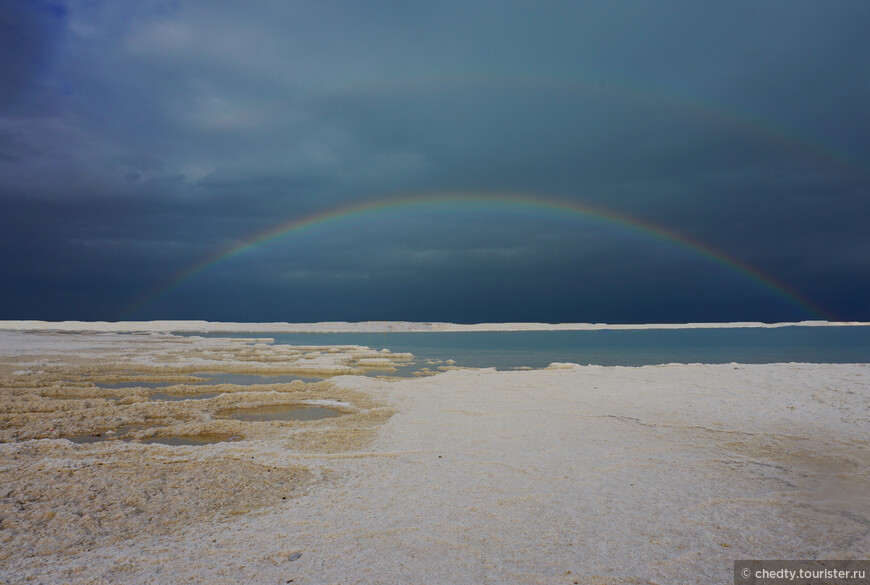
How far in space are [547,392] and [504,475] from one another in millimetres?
10900

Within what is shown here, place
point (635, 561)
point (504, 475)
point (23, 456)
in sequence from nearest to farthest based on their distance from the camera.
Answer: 1. point (635, 561)
2. point (504, 475)
3. point (23, 456)

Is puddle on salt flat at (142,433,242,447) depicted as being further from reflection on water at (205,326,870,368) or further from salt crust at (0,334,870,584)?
reflection on water at (205,326,870,368)

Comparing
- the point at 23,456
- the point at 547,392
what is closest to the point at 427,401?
the point at 547,392

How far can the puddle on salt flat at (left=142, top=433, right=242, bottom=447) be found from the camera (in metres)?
13.0

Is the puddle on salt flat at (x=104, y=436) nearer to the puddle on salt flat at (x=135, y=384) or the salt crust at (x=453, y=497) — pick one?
the salt crust at (x=453, y=497)

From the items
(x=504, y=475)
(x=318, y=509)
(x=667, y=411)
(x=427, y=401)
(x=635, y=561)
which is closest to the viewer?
(x=635, y=561)

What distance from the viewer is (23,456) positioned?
35.0 feet

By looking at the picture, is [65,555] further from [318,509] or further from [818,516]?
[818,516]

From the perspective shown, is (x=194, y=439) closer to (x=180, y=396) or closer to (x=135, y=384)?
(x=180, y=396)

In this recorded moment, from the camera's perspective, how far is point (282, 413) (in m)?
17.6

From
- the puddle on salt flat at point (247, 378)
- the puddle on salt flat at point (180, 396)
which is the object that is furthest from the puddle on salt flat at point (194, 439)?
the puddle on salt flat at point (247, 378)

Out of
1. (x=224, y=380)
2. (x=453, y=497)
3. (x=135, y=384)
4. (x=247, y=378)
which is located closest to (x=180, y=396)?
(x=224, y=380)

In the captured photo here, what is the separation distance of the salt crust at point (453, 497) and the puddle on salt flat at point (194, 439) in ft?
3.34

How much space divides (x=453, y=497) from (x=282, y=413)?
430 inches
